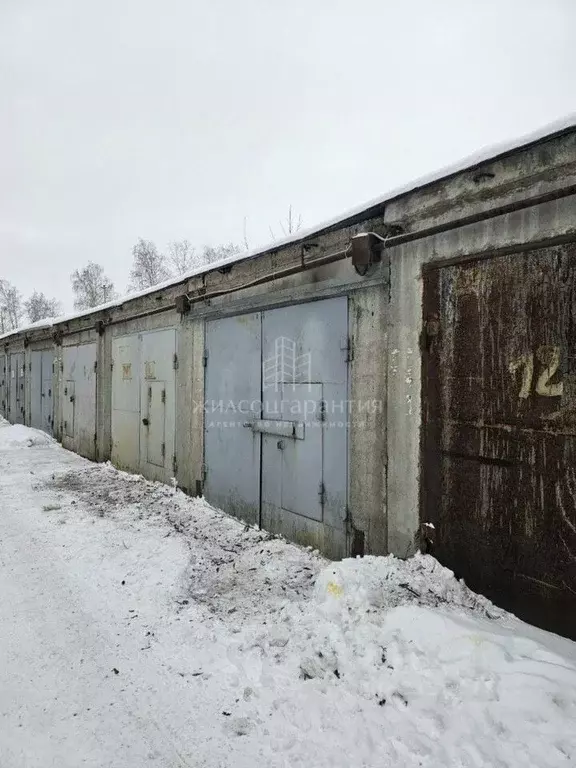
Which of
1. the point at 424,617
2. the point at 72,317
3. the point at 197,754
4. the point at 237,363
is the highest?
the point at 72,317

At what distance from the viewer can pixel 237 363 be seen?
15.9 feet

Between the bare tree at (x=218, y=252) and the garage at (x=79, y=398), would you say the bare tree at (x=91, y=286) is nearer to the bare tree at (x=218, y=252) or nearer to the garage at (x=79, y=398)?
the bare tree at (x=218, y=252)

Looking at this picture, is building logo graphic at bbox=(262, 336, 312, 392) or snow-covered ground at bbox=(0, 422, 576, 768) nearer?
snow-covered ground at bbox=(0, 422, 576, 768)

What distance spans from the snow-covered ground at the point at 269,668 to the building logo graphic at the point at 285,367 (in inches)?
61.3

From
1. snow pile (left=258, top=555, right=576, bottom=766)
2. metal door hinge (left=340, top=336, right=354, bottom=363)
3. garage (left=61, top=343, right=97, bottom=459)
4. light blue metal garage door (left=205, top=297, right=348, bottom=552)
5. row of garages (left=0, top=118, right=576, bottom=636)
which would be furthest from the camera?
garage (left=61, top=343, right=97, bottom=459)

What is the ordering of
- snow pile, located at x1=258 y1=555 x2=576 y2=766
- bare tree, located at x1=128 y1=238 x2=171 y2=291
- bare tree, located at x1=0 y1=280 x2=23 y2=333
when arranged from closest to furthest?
snow pile, located at x1=258 y1=555 x2=576 y2=766
bare tree, located at x1=128 y1=238 x2=171 y2=291
bare tree, located at x1=0 y1=280 x2=23 y2=333

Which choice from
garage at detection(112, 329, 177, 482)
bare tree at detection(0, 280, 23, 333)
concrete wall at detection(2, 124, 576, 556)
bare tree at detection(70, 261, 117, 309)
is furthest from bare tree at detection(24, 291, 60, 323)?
concrete wall at detection(2, 124, 576, 556)

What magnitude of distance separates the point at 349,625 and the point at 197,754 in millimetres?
Result: 997

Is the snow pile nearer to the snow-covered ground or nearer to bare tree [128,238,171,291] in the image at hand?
the snow-covered ground

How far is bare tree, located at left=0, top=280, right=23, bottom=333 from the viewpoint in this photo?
36.4m

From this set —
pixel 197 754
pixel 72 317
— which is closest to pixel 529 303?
pixel 197 754

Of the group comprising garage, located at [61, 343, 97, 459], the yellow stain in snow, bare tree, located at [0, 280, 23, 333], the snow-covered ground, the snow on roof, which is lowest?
the snow-covered ground

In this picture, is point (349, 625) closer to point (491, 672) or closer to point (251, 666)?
point (251, 666)

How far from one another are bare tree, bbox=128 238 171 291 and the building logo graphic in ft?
85.7
